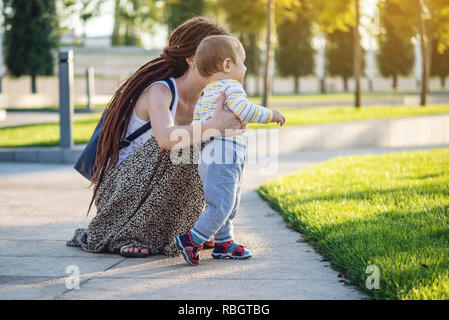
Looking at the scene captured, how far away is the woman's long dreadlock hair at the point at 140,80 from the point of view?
4.13 metres

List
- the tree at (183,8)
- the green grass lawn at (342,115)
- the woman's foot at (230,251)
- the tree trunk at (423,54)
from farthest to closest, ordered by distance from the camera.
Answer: the tree at (183,8)
the tree trunk at (423,54)
the green grass lawn at (342,115)
the woman's foot at (230,251)

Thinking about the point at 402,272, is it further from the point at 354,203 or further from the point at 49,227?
the point at 49,227

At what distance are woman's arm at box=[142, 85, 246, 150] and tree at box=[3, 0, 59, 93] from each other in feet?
A: 85.3

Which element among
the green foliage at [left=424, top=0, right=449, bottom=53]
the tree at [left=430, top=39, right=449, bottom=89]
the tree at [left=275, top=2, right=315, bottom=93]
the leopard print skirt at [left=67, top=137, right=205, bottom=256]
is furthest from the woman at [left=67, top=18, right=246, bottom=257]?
the tree at [left=430, top=39, right=449, bottom=89]

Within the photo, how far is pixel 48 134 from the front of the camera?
1219cm

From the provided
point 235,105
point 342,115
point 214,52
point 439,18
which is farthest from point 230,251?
point 439,18

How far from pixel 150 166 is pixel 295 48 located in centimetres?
5711

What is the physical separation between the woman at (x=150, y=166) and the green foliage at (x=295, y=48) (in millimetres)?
55947

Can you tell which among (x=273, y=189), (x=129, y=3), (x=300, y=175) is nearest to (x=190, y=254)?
(x=273, y=189)

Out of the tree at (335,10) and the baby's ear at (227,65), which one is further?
the tree at (335,10)

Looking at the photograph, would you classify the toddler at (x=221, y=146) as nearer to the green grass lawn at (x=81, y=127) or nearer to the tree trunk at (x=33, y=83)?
the green grass lawn at (x=81, y=127)

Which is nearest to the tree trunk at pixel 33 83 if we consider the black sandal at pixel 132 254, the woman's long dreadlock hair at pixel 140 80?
the woman's long dreadlock hair at pixel 140 80

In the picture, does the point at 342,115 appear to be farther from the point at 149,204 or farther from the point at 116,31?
the point at 116,31

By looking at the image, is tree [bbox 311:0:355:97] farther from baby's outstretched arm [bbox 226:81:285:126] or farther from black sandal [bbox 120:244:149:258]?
black sandal [bbox 120:244:149:258]
